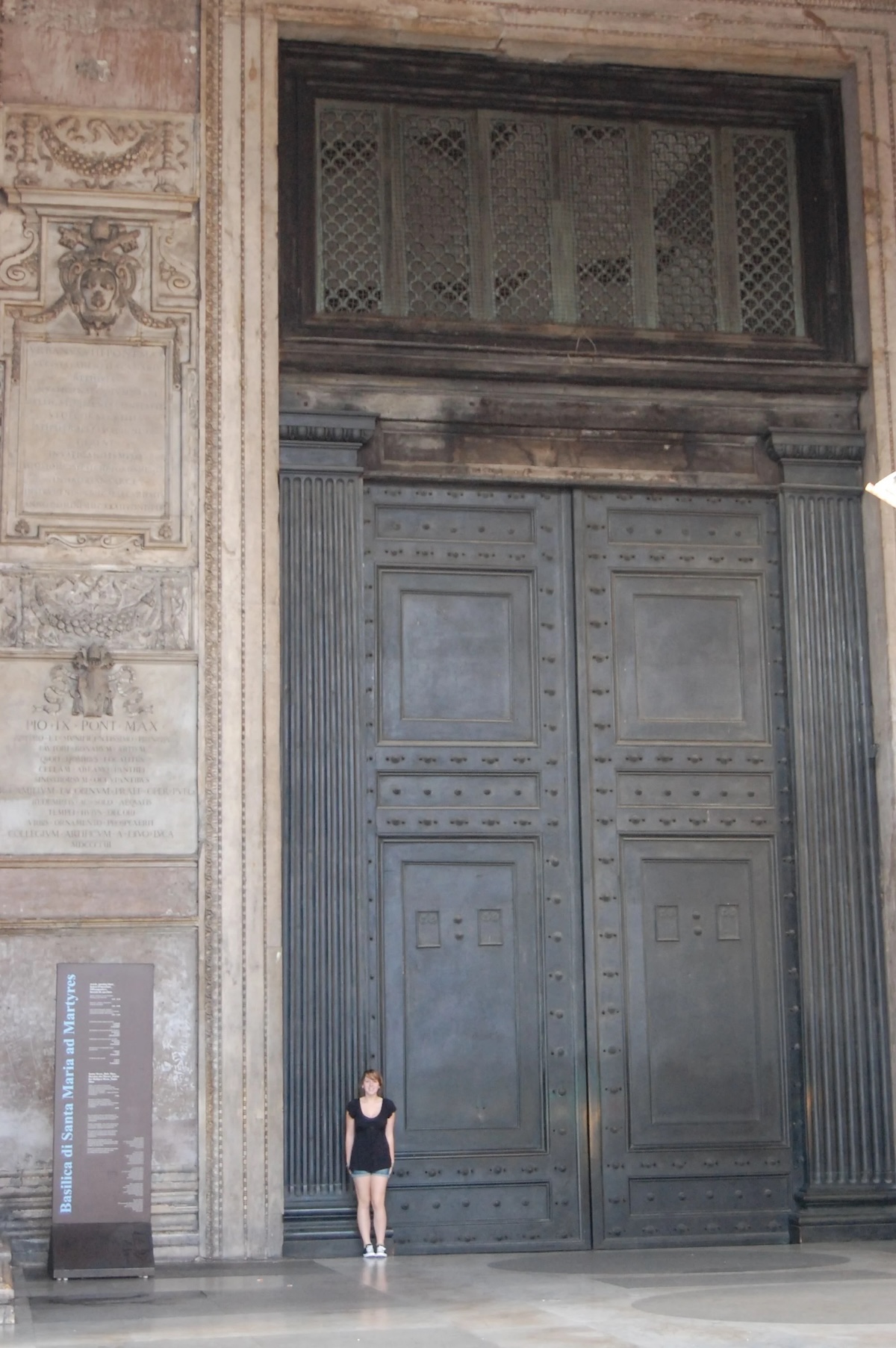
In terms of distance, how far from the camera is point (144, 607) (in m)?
11.2

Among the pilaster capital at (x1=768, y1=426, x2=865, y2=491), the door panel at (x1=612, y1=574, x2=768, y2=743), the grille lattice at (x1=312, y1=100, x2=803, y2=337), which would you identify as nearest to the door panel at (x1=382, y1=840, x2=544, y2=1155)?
the door panel at (x1=612, y1=574, x2=768, y2=743)

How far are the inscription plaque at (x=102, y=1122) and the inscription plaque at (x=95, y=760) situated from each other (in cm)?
82

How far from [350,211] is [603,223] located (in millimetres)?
1664

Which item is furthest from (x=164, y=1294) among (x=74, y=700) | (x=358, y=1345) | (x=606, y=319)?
(x=606, y=319)

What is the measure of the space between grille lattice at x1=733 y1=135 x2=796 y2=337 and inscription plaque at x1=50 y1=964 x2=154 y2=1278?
5.91 m

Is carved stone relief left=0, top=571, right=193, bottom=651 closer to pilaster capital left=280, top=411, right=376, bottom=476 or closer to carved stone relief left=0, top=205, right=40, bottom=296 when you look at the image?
pilaster capital left=280, top=411, right=376, bottom=476

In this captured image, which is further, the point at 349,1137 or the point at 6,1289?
the point at 349,1137

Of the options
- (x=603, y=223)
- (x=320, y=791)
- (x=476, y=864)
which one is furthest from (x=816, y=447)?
(x=320, y=791)

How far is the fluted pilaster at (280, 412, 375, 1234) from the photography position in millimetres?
11023

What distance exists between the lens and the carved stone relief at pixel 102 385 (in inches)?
444

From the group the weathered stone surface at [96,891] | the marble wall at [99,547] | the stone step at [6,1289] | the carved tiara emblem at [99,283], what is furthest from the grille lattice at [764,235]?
the stone step at [6,1289]

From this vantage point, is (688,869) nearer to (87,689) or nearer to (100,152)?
(87,689)

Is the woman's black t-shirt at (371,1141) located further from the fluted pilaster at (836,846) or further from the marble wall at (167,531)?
the fluted pilaster at (836,846)

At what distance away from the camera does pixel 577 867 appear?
38.7 ft
